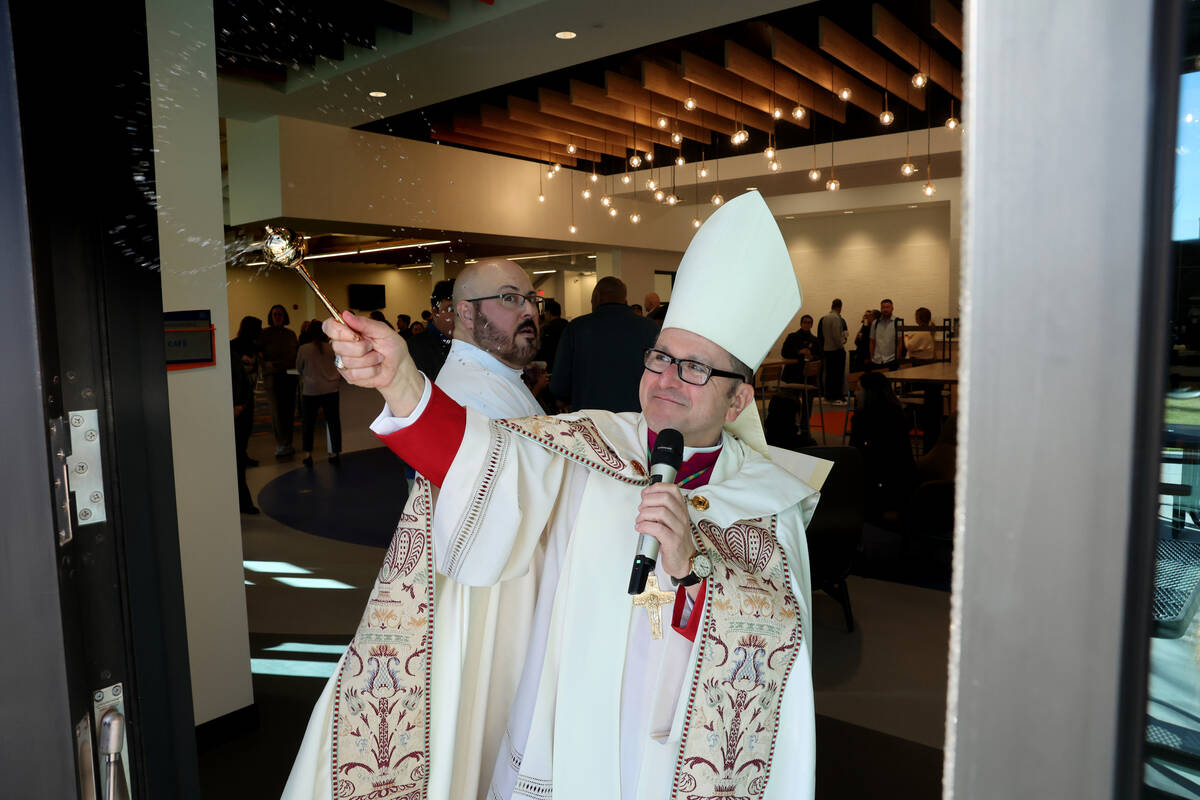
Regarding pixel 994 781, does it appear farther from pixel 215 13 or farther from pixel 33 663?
pixel 215 13

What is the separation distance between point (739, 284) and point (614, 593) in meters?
0.62

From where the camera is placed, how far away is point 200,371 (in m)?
2.73

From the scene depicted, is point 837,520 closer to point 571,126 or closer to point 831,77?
point 831,77

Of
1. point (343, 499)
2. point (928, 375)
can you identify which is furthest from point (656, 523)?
point (928, 375)

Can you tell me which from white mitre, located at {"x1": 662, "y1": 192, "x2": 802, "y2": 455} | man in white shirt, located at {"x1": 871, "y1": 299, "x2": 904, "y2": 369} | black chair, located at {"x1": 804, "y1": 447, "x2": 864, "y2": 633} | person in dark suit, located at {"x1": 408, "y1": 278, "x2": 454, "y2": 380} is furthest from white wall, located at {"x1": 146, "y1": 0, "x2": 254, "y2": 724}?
man in white shirt, located at {"x1": 871, "y1": 299, "x2": 904, "y2": 369}

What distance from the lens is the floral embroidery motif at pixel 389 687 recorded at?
144 cm

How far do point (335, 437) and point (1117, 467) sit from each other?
8.78 metres

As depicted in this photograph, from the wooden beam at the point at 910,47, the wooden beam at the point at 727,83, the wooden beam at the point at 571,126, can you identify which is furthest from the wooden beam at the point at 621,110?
the wooden beam at the point at 910,47

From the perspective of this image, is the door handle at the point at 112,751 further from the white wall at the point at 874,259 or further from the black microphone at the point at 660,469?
the white wall at the point at 874,259

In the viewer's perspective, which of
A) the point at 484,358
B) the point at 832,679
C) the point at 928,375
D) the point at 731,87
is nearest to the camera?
the point at 484,358

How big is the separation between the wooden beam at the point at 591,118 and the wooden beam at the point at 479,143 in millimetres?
1089

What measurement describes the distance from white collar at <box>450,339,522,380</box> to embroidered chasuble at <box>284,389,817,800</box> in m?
1.07

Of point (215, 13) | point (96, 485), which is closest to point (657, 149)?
point (215, 13)

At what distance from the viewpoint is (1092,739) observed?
0.37 m
